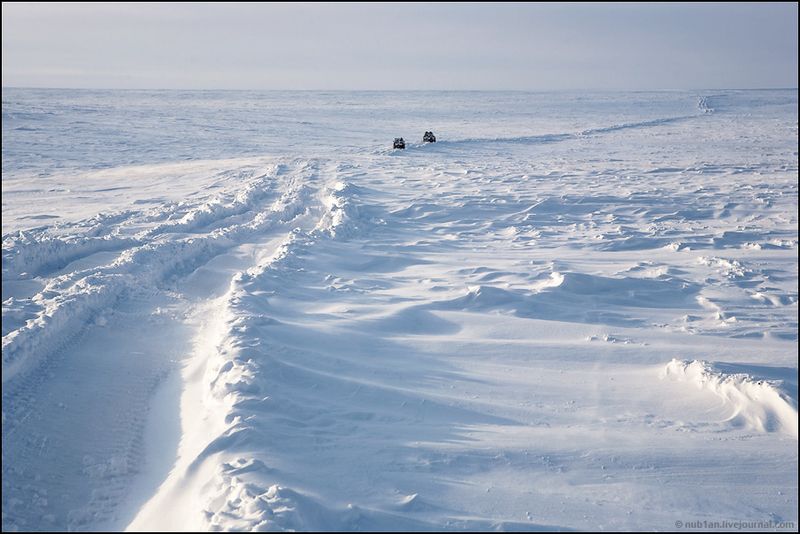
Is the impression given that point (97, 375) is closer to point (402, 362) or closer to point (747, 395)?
point (402, 362)

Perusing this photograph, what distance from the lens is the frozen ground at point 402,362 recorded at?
9.27ft

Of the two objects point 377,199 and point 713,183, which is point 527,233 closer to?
point 377,199

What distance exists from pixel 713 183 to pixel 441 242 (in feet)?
22.3

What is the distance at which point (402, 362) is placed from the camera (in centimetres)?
429

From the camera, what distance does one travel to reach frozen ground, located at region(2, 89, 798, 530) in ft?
9.27

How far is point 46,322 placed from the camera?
4.62 m

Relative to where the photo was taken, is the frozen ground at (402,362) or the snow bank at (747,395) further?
the snow bank at (747,395)

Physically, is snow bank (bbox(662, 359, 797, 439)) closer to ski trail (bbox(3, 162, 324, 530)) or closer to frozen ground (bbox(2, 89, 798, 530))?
frozen ground (bbox(2, 89, 798, 530))

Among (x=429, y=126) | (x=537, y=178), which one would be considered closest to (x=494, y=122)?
(x=429, y=126)

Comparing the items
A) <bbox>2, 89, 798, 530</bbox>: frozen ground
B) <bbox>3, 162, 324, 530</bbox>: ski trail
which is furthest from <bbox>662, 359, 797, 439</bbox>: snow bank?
<bbox>3, 162, 324, 530</bbox>: ski trail

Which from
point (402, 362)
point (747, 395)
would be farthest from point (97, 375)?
point (747, 395)

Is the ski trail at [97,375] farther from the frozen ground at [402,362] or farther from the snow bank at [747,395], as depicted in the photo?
the snow bank at [747,395]

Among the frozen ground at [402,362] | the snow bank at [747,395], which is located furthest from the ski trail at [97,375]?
the snow bank at [747,395]

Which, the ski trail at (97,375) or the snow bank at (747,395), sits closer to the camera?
the ski trail at (97,375)
